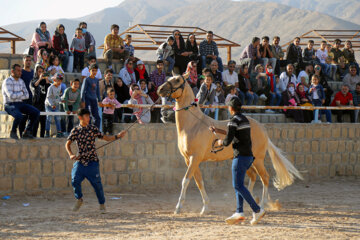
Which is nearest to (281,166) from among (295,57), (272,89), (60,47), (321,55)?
(272,89)

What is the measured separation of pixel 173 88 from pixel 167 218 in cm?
222

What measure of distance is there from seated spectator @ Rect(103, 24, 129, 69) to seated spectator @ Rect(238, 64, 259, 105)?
11.1ft

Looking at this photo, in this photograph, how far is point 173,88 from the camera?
9.45 meters

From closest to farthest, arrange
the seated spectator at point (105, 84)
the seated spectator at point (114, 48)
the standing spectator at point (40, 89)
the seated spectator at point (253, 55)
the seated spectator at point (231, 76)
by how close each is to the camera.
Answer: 1. the standing spectator at point (40, 89)
2. the seated spectator at point (105, 84)
3. the seated spectator at point (114, 48)
4. the seated spectator at point (231, 76)
5. the seated spectator at point (253, 55)

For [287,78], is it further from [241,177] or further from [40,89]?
[241,177]

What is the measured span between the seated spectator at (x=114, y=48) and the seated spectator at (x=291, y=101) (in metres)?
4.79

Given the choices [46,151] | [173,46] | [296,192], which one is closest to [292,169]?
[296,192]

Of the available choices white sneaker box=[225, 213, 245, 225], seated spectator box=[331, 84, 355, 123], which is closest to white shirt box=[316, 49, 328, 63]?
seated spectator box=[331, 84, 355, 123]

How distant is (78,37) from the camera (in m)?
15.0

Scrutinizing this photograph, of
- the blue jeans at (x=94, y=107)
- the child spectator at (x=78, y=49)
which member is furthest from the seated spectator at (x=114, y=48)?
the blue jeans at (x=94, y=107)

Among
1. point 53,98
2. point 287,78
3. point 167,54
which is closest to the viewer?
point 53,98

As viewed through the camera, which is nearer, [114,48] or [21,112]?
[21,112]

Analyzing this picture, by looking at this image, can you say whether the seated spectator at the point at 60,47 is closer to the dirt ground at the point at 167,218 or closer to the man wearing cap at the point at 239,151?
the dirt ground at the point at 167,218

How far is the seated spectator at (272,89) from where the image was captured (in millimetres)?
16203
